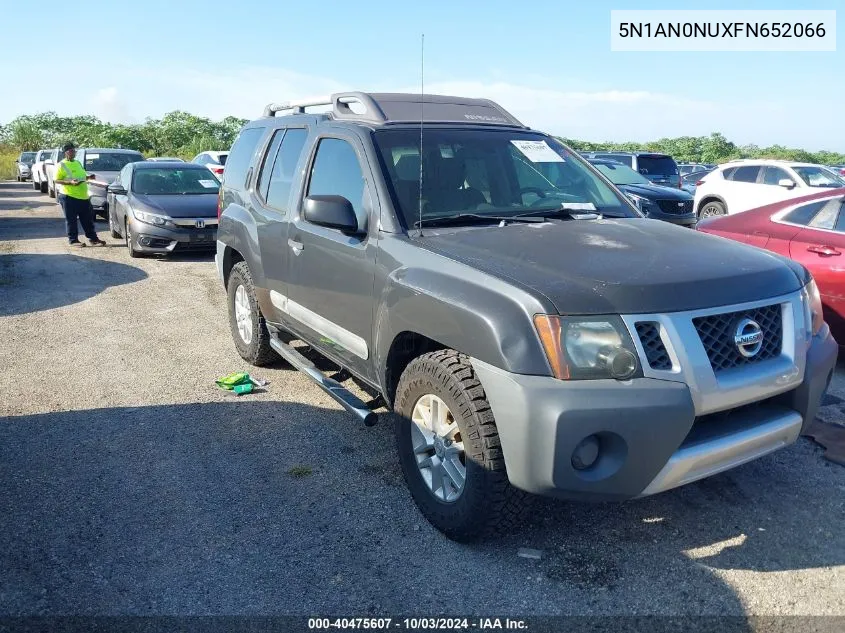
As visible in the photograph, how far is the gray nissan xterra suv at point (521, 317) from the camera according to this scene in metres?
2.74

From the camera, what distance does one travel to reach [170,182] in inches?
479

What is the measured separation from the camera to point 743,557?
319 centimetres

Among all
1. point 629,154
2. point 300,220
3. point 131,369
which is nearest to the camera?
point 300,220

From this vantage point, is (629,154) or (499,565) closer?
(499,565)

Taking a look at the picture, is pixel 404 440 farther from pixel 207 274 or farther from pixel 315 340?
pixel 207 274

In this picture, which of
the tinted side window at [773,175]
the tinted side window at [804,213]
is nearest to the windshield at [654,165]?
the tinted side window at [773,175]

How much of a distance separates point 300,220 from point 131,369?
2301 mm

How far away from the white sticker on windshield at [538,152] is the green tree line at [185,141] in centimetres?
4832

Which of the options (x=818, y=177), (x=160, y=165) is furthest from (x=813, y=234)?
(x=818, y=177)

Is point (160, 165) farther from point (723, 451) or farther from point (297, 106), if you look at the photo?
point (723, 451)

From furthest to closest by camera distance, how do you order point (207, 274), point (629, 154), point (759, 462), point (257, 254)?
1. point (629, 154)
2. point (207, 274)
3. point (257, 254)
4. point (759, 462)

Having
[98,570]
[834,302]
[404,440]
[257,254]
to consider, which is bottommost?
[98,570]

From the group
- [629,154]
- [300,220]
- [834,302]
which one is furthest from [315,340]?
[629,154]

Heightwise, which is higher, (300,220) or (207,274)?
(300,220)
